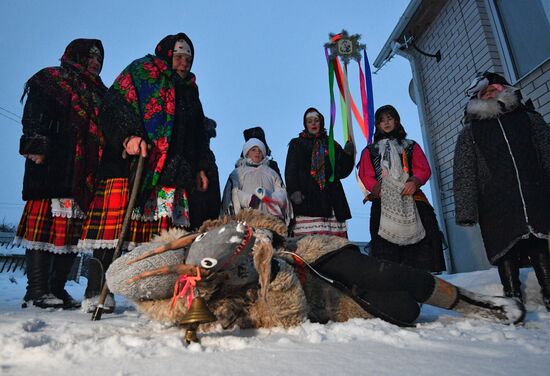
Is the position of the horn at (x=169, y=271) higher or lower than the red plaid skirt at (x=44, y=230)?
lower

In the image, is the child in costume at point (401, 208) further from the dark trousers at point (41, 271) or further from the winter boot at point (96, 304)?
the dark trousers at point (41, 271)

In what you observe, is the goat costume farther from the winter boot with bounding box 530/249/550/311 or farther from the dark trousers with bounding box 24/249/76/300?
the dark trousers with bounding box 24/249/76/300

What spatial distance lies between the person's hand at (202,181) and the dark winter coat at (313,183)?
1113 mm

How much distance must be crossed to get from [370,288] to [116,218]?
1.52 m

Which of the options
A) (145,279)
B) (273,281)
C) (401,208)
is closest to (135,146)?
(145,279)

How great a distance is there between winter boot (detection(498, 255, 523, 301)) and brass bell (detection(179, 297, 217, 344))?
2022 millimetres

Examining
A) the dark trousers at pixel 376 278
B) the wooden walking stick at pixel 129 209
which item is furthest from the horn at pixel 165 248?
the wooden walking stick at pixel 129 209

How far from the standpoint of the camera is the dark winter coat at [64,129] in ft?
7.43

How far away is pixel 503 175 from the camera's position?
234cm

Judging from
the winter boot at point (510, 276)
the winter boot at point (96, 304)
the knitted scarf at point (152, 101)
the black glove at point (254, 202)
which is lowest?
the winter boot at point (96, 304)

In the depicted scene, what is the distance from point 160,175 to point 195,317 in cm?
126

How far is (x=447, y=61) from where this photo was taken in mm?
5453

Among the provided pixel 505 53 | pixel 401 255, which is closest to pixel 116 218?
pixel 401 255

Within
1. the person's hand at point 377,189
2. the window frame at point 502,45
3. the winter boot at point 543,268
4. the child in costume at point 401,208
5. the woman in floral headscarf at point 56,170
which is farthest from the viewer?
the window frame at point 502,45
